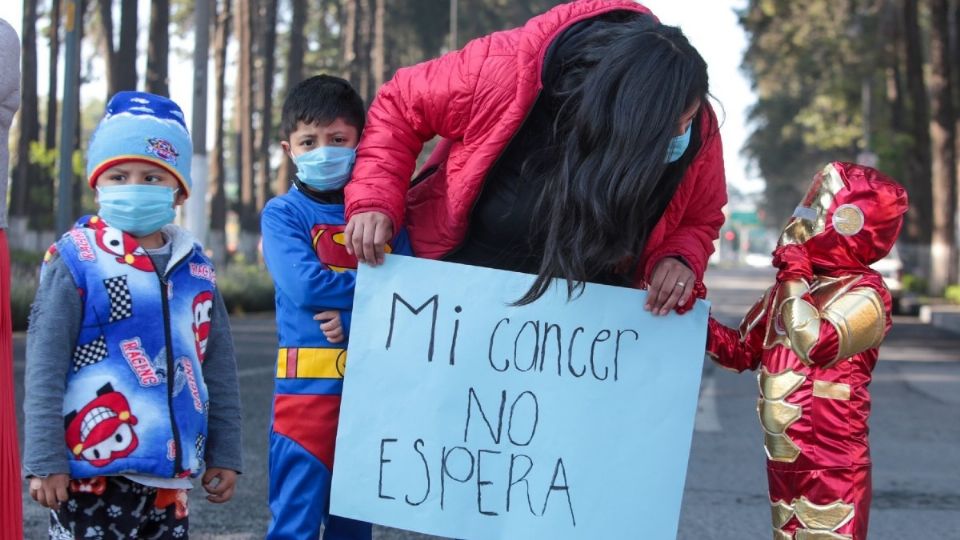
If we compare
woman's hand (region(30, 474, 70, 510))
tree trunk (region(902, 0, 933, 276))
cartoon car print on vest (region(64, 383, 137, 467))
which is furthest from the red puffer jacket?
tree trunk (region(902, 0, 933, 276))

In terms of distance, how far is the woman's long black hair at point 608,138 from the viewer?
288 centimetres

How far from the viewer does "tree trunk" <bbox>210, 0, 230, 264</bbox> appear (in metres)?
30.1

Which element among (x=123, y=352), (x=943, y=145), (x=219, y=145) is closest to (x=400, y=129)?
(x=123, y=352)

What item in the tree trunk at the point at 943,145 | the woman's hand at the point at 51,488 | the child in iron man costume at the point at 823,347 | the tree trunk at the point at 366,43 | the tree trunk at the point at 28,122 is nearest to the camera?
the woman's hand at the point at 51,488

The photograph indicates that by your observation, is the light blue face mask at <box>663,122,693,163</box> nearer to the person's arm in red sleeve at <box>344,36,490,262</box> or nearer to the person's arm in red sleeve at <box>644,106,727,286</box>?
the person's arm in red sleeve at <box>644,106,727,286</box>

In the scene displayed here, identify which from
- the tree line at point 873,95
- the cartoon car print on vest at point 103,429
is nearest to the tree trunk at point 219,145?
the tree line at point 873,95

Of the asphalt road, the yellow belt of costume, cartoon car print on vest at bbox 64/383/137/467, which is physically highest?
the yellow belt of costume

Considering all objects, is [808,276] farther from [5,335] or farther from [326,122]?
[5,335]

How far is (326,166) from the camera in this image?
3250mm

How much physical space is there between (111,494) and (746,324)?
1.82m

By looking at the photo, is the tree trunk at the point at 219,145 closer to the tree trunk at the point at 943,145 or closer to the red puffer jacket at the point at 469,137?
the tree trunk at the point at 943,145

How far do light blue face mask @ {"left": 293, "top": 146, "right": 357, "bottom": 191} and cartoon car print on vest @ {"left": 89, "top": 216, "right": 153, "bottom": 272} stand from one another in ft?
1.57

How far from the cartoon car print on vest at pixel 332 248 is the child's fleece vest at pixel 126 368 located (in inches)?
15.4

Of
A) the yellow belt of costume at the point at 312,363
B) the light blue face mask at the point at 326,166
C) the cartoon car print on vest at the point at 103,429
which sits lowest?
the cartoon car print on vest at the point at 103,429
